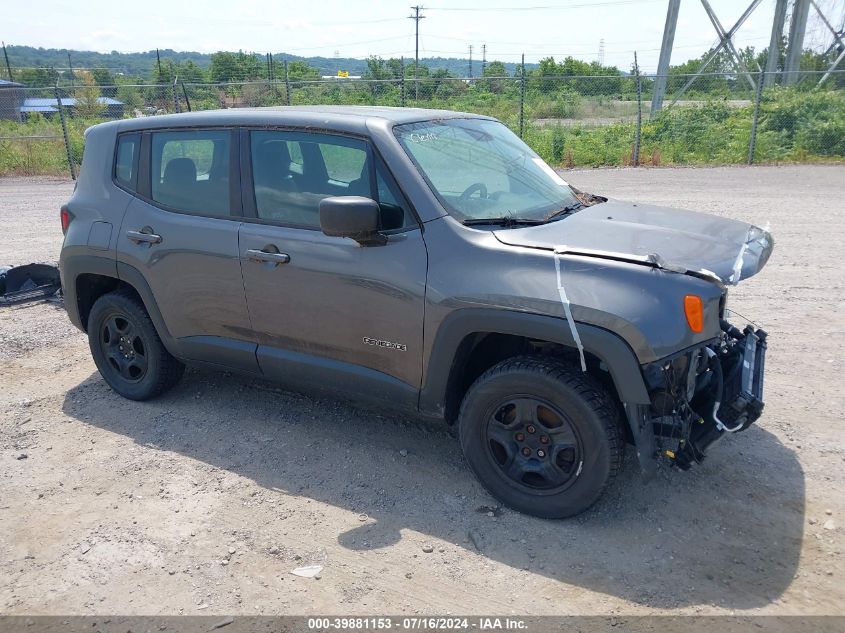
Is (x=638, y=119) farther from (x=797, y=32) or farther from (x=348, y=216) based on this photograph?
(x=348, y=216)

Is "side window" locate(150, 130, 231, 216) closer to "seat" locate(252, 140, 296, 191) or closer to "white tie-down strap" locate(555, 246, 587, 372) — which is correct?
"seat" locate(252, 140, 296, 191)

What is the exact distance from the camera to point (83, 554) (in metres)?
3.39

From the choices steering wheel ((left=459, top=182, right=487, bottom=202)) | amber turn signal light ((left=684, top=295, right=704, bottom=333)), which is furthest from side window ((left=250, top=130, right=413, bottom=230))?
amber turn signal light ((left=684, top=295, right=704, bottom=333))

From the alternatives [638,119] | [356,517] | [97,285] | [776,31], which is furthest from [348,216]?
[776,31]

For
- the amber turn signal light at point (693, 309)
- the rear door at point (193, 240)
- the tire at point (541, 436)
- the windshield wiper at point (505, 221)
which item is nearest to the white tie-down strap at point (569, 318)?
the tire at point (541, 436)

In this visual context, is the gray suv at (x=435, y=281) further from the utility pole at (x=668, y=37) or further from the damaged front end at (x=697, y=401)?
the utility pole at (x=668, y=37)

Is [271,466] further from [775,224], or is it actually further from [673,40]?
[673,40]

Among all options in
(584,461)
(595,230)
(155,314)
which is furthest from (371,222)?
(155,314)

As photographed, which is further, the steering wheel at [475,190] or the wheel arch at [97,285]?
the wheel arch at [97,285]

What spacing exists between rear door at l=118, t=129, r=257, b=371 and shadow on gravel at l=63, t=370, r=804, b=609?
522 millimetres

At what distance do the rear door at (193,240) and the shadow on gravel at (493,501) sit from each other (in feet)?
1.71

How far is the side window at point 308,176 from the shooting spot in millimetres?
3828

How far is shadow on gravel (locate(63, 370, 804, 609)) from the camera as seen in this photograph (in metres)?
3.16

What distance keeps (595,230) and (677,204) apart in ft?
28.1
